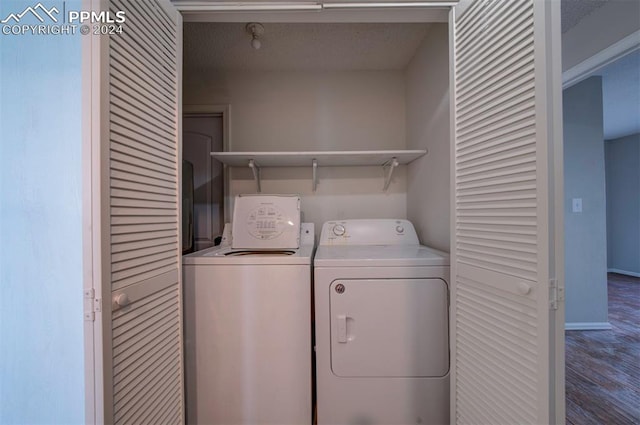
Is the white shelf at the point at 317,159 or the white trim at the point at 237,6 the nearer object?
the white trim at the point at 237,6

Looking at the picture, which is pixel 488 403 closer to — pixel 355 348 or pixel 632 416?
pixel 355 348

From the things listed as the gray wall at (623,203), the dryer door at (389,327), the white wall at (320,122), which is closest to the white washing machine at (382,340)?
the dryer door at (389,327)

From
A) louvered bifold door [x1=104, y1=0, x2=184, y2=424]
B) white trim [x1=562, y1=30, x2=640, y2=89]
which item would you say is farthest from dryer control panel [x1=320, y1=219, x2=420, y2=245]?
white trim [x1=562, y1=30, x2=640, y2=89]

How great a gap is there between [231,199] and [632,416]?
3.03 m

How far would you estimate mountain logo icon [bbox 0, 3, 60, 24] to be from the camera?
836 mm

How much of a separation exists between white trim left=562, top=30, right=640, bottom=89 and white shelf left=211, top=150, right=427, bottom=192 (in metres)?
1.22

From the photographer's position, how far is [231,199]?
7.29 feet

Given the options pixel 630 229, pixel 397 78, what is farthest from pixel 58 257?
pixel 630 229

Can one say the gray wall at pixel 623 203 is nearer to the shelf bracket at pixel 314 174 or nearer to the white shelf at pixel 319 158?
the white shelf at pixel 319 158

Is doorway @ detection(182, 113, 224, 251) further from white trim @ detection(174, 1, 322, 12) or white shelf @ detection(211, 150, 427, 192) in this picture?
white trim @ detection(174, 1, 322, 12)

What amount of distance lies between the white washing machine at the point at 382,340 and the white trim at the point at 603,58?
1.68 m

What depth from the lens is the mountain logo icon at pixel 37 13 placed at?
0.84 meters

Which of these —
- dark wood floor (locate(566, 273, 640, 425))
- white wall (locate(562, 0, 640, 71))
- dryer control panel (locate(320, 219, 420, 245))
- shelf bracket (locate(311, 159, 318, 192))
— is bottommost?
dark wood floor (locate(566, 273, 640, 425))

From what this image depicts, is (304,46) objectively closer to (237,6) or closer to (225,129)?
(237,6)
